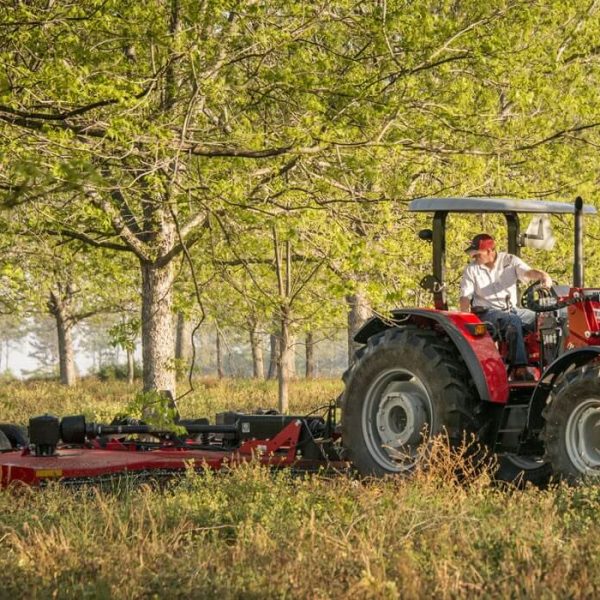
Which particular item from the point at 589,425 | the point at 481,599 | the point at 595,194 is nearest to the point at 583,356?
the point at 589,425

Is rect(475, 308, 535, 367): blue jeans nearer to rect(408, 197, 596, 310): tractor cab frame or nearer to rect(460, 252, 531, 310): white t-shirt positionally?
rect(460, 252, 531, 310): white t-shirt

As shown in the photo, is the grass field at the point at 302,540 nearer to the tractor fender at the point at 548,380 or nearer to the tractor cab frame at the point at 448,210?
the tractor fender at the point at 548,380

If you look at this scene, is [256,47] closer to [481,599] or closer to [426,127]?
[426,127]

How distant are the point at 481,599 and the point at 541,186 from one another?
1192 cm

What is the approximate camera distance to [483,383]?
8.70m

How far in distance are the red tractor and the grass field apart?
372 millimetres

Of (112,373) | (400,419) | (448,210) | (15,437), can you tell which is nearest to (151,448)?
(15,437)

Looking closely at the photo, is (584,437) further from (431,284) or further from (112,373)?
(112,373)

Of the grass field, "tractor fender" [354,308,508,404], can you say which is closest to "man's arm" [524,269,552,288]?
"tractor fender" [354,308,508,404]

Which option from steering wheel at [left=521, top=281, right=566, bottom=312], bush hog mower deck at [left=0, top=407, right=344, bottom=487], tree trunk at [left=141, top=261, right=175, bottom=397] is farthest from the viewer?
tree trunk at [left=141, top=261, right=175, bottom=397]

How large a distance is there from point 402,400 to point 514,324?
1014 millimetres

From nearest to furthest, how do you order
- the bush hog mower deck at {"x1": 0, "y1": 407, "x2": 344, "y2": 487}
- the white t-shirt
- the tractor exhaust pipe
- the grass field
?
1. the grass field
2. the tractor exhaust pipe
3. the bush hog mower deck at {"x1": 0, "y1": 407, "x2": 344, "y2": 487}
4. the white t-shirt

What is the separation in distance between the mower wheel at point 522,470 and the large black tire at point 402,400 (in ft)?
1.09

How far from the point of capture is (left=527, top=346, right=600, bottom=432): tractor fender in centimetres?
814
